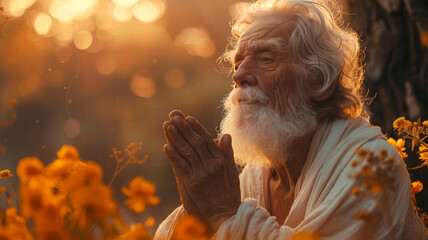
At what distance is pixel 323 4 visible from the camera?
6.96ft

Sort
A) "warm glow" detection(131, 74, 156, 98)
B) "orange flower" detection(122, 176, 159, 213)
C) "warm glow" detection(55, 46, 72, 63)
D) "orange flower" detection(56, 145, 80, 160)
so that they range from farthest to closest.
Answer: "warm glow" detection(131, 74, 156, 98), "warm glow" detection(55, 46, 72, 63), "orange flower" detection(56, 145, 80, 160), "orange flower" detection(122, 176, 159, 213)

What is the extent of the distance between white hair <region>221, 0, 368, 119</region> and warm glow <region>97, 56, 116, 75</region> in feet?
8.22

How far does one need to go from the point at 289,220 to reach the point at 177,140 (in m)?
0.53

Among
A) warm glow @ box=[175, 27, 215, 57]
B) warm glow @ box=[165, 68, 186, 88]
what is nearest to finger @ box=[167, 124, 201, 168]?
warm glow @ box=[175, 27, 215, 57]

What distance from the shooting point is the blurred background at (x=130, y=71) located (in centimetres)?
239

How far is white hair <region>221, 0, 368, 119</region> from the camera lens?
1.90 meters

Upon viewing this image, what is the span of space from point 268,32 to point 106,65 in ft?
10.3

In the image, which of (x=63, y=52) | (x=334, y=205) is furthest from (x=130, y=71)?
(x=334, y=205)

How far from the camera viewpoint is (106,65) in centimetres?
469

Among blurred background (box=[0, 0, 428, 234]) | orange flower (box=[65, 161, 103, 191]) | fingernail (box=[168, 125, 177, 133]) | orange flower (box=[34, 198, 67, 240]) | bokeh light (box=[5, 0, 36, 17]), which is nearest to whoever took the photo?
orange flower (box=[34, 198, 67, 240])

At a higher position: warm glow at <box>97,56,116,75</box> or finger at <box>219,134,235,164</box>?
warm glow at <box>97,56,116,75</box>

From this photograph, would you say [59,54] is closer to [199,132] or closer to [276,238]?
[199,132]

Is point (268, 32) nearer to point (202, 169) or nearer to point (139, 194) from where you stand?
point (202, 169)

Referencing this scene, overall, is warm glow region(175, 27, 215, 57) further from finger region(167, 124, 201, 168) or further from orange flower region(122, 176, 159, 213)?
orange flower region(122, 176, 159, 213)
